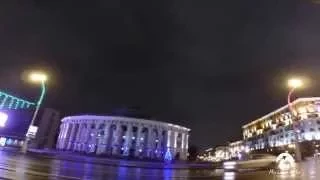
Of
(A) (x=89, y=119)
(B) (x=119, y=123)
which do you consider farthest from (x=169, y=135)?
(A) (x=89, y=119)

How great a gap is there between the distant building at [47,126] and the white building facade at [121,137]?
808 cm

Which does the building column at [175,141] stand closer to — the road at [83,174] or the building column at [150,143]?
the building column at [150,143]

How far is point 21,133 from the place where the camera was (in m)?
121

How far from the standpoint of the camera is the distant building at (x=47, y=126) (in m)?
140

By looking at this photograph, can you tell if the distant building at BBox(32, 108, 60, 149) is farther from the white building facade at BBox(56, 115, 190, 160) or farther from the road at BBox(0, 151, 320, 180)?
the road at BBox(0, 151, 320, 180)

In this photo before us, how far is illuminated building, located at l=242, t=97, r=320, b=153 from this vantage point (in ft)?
351

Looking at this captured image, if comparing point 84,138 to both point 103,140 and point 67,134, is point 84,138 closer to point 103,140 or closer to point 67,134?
point 103,140

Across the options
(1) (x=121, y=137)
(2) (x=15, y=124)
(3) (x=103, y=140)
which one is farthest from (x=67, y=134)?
(1) (x=121, y=137)

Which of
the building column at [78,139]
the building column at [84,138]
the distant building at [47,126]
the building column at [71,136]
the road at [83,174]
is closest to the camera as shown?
the road at [83,174]

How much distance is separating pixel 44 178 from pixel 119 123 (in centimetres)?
13053

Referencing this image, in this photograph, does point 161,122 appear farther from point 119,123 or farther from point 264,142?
point 264,142

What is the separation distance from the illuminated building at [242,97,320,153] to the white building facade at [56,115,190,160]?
1893 inches

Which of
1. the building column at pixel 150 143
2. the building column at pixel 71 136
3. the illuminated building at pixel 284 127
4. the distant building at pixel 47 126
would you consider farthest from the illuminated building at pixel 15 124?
the illuminated building at pixel 284 127

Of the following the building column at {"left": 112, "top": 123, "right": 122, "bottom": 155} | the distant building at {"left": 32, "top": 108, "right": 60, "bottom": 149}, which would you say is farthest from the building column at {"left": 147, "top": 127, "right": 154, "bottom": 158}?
the distant building at {"left": 32, "top": 108, "right": 60, "bottom": 149}
